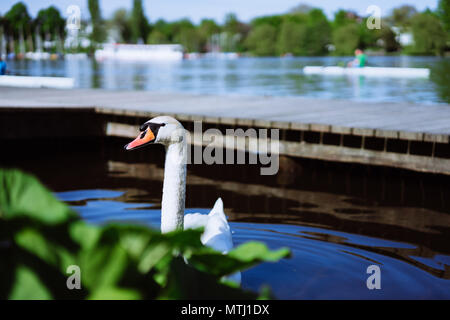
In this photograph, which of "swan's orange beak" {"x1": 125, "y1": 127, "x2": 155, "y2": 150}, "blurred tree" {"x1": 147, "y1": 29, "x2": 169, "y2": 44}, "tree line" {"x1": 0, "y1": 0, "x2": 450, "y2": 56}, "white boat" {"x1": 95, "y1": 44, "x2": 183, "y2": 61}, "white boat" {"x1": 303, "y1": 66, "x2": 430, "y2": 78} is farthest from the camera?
"blurred tree" {"x1": 147, "y1": 29, "x2": 169, "y2": 44}

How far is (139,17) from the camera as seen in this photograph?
181m

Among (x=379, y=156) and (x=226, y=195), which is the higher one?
Answer: (x=379, y=156)

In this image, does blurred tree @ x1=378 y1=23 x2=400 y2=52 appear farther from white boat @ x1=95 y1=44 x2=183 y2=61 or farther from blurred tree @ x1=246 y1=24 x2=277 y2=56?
white boat @ x1=95 y1=44 x2=183 y2=61

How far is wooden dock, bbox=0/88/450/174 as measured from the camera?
9.20 meters

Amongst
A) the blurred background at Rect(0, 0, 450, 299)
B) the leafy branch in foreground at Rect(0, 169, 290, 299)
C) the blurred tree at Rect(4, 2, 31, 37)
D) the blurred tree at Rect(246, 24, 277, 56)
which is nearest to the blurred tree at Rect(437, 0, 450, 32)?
the blurred tree at Rect(4, 2, 31, 37)

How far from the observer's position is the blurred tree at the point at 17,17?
105 meters

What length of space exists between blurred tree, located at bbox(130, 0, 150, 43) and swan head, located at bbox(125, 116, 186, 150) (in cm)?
17992

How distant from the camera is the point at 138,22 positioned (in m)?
180

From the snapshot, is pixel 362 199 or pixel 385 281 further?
pixel 362 199

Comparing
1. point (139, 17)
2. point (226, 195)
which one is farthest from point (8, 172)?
point (139, 17)

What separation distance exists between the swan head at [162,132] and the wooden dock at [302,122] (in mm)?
4905

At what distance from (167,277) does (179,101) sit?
45.6 ft

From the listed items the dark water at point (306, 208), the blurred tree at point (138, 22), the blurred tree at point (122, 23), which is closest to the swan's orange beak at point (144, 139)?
the dark water at point (306, 208)
